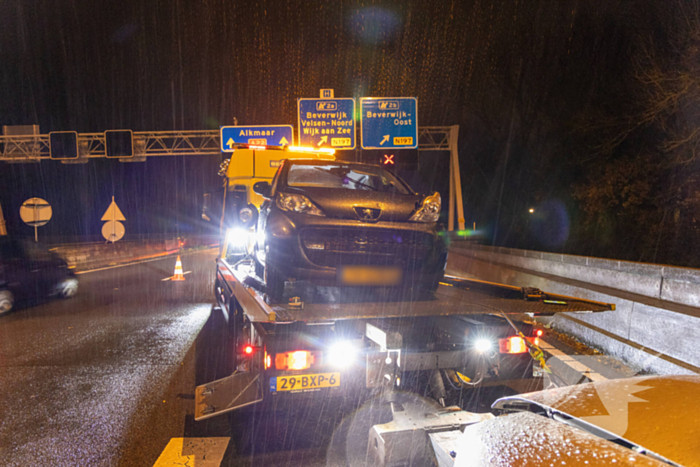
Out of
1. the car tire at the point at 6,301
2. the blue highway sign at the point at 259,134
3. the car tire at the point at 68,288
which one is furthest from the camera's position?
the blue highway sign at the point at 259,134

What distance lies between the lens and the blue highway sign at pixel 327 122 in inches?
771

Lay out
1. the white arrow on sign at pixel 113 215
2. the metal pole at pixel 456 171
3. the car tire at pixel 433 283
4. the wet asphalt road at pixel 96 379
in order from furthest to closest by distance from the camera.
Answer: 1. the metal pole at pixel 456 171
2. the white arrow on sign at pixel 113 215
3. the car tire at pixel 433 283
4. the wet asphalt road at pixel 96 379

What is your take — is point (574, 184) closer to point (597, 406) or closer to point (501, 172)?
point (501, 172)

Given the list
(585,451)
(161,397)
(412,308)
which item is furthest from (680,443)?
(161,397)

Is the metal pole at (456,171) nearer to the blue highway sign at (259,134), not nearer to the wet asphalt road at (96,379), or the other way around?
the blue highway sign at (259,134)

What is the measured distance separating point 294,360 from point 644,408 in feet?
7.72

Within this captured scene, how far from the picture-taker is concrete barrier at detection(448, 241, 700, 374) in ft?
15.8

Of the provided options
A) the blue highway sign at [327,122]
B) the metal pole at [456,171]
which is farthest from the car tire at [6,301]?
the metal pole at [456,171]

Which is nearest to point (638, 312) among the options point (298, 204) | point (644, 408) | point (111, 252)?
point (298, 204)

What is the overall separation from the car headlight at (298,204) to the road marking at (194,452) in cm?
195

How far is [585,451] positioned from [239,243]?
7760 mm

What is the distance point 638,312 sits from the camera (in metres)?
5.49

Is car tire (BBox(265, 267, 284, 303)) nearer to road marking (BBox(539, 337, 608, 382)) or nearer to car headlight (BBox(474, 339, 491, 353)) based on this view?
car headlight (BBox(474, 339, 491, 353))

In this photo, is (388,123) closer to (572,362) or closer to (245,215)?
(245,215)
